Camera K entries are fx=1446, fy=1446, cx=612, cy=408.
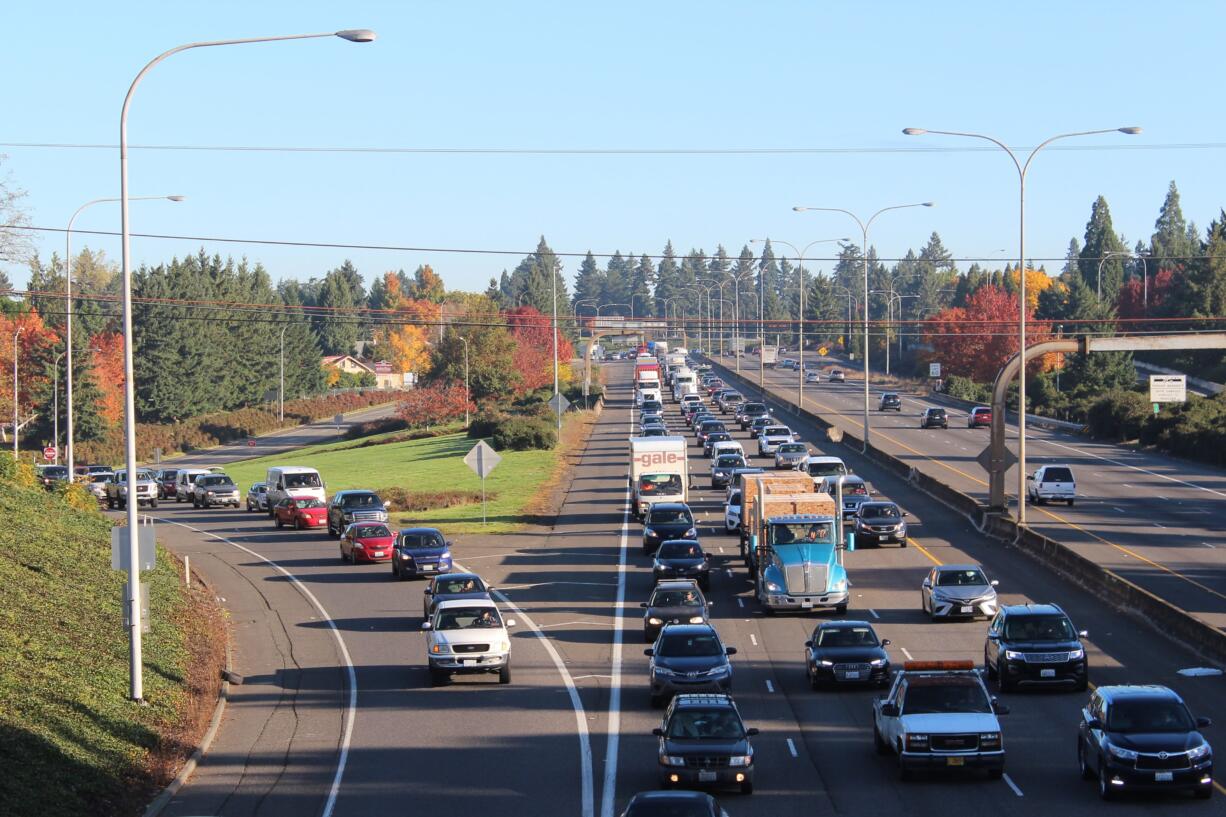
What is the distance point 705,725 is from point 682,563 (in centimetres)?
1839

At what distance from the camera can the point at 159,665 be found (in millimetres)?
27953

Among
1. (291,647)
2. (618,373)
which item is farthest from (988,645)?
(618,373)

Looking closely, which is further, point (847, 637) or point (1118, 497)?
point (1118, 497)

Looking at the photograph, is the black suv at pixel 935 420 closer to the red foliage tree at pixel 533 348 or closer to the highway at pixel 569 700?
the red foliage tree at pixel 533 348

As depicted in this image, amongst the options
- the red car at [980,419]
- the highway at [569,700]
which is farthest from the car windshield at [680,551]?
the red car at [980,419]

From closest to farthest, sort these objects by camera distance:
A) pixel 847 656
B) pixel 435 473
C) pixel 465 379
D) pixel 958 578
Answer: pixel 847 656, pixel 958 578, pixel 435 473, pixel 465 379

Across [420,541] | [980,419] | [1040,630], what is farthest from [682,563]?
[980,419]

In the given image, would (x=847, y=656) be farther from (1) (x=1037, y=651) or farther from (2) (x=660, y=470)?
(2) (x=660, y=470)

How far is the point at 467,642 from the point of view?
28.1m

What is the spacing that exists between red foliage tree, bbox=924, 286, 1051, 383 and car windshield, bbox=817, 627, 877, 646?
100m

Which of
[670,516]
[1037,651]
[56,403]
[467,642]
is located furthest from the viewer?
[56,403]

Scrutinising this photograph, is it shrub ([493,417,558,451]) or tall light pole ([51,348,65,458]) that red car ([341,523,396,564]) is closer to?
shrub ([493,417,558,451])

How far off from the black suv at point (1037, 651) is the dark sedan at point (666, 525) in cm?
1867

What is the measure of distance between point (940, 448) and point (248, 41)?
63921 mm
